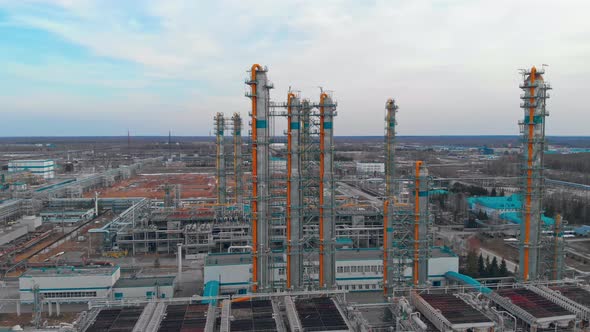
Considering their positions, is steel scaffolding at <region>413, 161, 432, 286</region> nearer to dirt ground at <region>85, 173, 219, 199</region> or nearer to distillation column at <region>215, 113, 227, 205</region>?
distillation column at <region>215, 113, 227, 205</region>

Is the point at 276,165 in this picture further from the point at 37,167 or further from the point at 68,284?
the point at 37,167

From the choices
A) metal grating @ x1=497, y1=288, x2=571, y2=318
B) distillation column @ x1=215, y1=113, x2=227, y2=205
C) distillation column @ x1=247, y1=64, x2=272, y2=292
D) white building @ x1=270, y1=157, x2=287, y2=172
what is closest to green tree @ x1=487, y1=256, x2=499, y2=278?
metal grating @ x1=497, y1=288, x2=571, y2=318

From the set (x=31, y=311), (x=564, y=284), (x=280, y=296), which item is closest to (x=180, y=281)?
(x=31, y=311)

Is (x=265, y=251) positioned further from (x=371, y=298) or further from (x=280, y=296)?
(x=371, y=298)

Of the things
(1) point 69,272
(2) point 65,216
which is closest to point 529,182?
(1) point 69,272

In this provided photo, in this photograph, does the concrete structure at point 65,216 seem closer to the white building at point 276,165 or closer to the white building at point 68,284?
the white building at point 68,284
